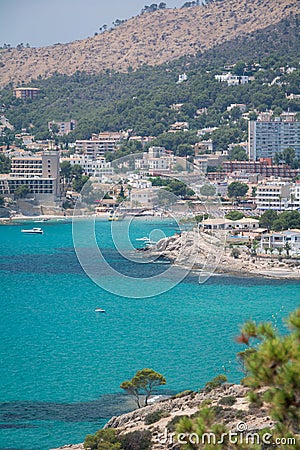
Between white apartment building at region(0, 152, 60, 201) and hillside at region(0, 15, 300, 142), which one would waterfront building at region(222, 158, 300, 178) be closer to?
hillside at region(0, 15, 300, 142)

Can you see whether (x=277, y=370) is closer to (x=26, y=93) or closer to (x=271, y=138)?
(x=271, y=138)

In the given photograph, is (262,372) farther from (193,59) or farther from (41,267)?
(193,59)

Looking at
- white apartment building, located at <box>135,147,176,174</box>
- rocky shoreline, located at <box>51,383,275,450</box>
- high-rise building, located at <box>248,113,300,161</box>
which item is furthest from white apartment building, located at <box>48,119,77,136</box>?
rocky shoreline, located at <box>51,383,275,450</box>

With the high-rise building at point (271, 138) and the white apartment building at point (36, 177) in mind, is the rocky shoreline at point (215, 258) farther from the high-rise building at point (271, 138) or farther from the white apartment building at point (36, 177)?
the high-rise building at point (271, 138)

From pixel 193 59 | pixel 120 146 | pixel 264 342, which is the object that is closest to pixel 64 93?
pixel 193 59

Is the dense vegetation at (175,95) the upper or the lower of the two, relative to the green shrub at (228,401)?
upper

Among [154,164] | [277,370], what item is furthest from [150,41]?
[277,370]

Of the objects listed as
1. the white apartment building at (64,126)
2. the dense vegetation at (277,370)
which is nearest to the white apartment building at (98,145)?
the white apartment building at (64,126)
